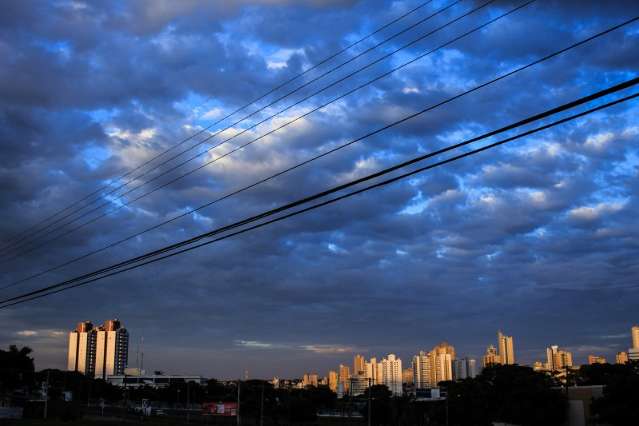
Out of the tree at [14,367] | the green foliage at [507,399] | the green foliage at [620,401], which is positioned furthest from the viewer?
the tree at [14,367]

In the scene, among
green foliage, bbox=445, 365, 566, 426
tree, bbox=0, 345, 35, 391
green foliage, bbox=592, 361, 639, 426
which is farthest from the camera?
tree, bbox=0, 345, 35, 391

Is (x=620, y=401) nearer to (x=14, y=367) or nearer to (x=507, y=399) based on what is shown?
(x=507, y=399)

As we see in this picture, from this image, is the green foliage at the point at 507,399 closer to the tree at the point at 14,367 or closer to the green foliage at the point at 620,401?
the green foliage at the point at 620,401

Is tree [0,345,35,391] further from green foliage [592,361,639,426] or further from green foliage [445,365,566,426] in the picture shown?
green foliage [592,361,639,426]

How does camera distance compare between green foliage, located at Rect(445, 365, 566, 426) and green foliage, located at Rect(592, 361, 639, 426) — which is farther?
green foliage, located at Rect(445, 365, 566, 426)

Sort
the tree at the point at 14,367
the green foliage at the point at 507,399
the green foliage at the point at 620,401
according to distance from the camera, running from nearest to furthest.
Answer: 1. the green foliage at the point at 620,401
2. the green foliage at the point at 507,399
3. the tree at the point at 14,367

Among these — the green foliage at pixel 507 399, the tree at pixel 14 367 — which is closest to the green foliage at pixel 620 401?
the green foliage at pixel 507 399

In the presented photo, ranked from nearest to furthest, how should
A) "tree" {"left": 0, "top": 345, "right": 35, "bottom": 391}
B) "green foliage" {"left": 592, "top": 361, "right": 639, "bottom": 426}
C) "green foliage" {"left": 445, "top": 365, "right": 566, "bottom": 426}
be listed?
"green foliage" {"left": 592, "top": 361, "right": 639, "bottom": 426}
"green foliage" {"left": 445, "top": 365, "right": 566, "bottom": 426}
"tree" {"left": 0, "top": 345, "right": 35, "bottom": 391}

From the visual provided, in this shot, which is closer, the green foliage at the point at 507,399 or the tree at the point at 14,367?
the green foliage at the point at 507,399

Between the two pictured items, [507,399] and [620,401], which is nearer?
[620,401]

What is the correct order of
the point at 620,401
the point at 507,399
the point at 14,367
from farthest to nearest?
1. the point at 14,367
2. the point at 507,399
3. the point at 620,401

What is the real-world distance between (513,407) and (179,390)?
408 feet

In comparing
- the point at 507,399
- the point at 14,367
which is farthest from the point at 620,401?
the point at 14,367

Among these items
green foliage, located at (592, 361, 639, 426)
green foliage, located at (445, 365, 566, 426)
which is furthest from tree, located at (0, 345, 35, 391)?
green foliage, located at (592, 361, 639, 426)
